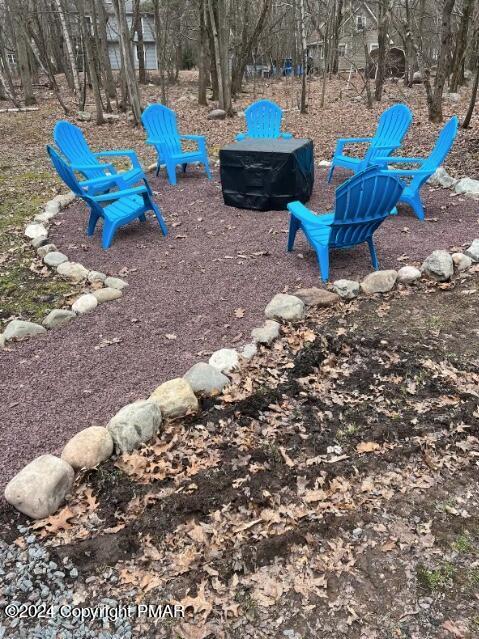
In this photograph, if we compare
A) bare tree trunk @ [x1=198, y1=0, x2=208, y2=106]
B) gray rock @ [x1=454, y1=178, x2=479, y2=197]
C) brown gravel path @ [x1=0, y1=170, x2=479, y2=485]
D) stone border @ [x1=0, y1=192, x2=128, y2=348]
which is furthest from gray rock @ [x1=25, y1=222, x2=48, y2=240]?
bare tree trunk @ [x1=198, y1=0, x2=208, y2=106]

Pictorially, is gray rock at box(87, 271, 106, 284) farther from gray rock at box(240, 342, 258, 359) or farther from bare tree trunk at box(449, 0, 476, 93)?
bare tree trunk at box(449, 0, 476, 93)

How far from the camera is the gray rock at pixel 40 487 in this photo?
214cm

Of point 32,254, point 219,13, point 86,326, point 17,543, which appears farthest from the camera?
point 219,13

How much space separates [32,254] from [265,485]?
149 inches

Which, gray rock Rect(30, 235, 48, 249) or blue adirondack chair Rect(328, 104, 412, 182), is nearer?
gray rock Rect(30, 235, 48, 249)

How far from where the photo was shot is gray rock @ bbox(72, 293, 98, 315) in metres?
3.76

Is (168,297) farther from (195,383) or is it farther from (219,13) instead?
(219,13)

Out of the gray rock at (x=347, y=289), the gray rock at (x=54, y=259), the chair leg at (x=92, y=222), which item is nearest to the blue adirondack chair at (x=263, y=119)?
the chair leg at (x=92, y=222)

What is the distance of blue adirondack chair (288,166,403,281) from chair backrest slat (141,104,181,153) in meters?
3.55

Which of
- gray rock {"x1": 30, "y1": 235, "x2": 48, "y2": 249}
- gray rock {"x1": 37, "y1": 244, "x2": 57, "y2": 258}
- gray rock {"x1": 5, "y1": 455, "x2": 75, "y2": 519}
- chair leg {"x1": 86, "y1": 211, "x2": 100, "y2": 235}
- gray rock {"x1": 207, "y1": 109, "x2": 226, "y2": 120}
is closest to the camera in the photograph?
gray rock {"x1": 5, "y1": 455, "x2": 75, "y2": 519}

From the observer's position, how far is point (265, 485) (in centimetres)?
225

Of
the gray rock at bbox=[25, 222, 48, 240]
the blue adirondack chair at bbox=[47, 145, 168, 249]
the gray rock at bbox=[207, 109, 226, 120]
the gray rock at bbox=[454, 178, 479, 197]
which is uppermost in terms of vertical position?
the gray rock at bbox=[207, 109, 226, 120]

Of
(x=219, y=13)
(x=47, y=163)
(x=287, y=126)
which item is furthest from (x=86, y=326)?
(x=219, y=13)

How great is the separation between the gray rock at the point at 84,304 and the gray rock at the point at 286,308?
1388 mm
